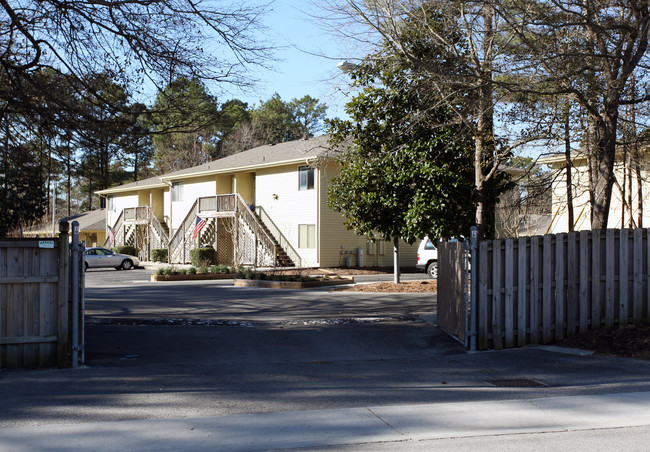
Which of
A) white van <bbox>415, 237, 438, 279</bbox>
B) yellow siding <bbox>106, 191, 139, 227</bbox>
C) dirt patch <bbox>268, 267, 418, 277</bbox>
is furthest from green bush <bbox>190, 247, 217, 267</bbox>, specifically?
yellow siding <bbox>106, 191, 139, 227</bbox>

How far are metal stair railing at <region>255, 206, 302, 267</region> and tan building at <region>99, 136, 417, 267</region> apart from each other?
5 centimetres

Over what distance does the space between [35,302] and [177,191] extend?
34.1 metres

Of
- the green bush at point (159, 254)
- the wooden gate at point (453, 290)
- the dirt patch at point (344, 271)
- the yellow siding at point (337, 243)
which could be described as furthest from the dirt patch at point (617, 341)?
the green bush at point (159, 254)

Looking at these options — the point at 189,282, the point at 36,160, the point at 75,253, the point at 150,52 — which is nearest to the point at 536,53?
the point at 150,52

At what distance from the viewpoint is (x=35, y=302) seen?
8711 millimetres

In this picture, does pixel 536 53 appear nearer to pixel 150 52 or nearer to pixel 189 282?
pixel 150 52

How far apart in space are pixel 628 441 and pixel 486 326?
459 centimetres

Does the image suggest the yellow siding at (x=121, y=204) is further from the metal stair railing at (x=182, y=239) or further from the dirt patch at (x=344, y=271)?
the dirt patch at (x=344, y=271)

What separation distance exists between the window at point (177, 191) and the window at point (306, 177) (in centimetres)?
1167

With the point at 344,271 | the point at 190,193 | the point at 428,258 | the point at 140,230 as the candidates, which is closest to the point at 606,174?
the point at 428,258

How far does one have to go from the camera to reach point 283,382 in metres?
7.79

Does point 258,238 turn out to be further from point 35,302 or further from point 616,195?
point 35,302

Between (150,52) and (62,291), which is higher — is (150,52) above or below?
above

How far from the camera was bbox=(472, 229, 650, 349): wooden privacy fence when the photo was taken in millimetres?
9953
